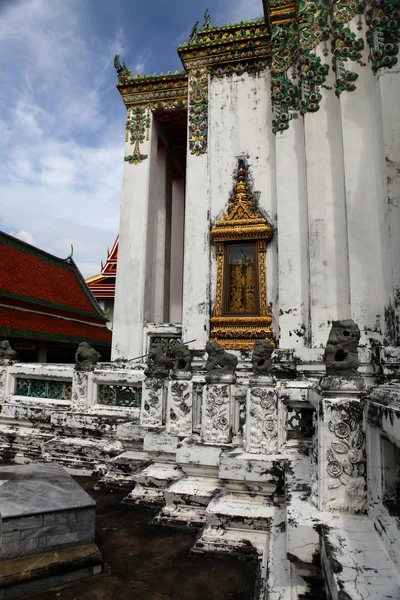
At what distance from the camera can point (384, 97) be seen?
7695 mm

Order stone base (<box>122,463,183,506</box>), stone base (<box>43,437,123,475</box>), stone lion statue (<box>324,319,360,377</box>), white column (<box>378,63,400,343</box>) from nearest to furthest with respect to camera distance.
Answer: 1. stone lion statue (<box>324,319,360,377</box>)
2. stone base (<box>122,463,183,506</box>)
3. stone base (<box>43,437,123,475</box>)
4. white column (<box>378,63,400,343</box>)

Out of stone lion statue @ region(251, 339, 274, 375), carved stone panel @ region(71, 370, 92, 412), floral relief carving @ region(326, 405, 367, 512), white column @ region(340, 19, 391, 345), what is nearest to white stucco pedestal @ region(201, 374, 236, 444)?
stone lion statue @ region(251, 339, 274, 375)

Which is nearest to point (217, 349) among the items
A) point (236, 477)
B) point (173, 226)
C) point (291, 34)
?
point (236, 477)

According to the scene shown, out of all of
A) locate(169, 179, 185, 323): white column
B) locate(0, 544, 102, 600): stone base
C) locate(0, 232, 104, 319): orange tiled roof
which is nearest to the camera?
locate(0, 544, 102, 600): stone base

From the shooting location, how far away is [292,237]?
891cm

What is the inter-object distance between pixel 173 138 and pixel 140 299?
19.1 ft

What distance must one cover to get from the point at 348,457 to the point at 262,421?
1620mm

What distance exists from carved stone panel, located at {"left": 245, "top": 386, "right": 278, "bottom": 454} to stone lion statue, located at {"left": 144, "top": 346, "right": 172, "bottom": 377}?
189cm

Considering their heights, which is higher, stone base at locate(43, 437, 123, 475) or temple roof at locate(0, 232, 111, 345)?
temple roof at locate(0, 232, 111, 345)

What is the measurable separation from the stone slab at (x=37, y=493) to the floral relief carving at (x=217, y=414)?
162 cm

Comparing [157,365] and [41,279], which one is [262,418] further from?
[41,279]

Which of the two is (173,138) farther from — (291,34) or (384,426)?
(384,426)

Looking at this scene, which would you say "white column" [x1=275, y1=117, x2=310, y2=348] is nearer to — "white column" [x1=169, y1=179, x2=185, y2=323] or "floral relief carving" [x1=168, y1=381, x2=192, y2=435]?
"floral relief carving" [x1=168, y1=381, x2=192, y2=435]

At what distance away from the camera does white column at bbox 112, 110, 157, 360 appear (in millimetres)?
10547
